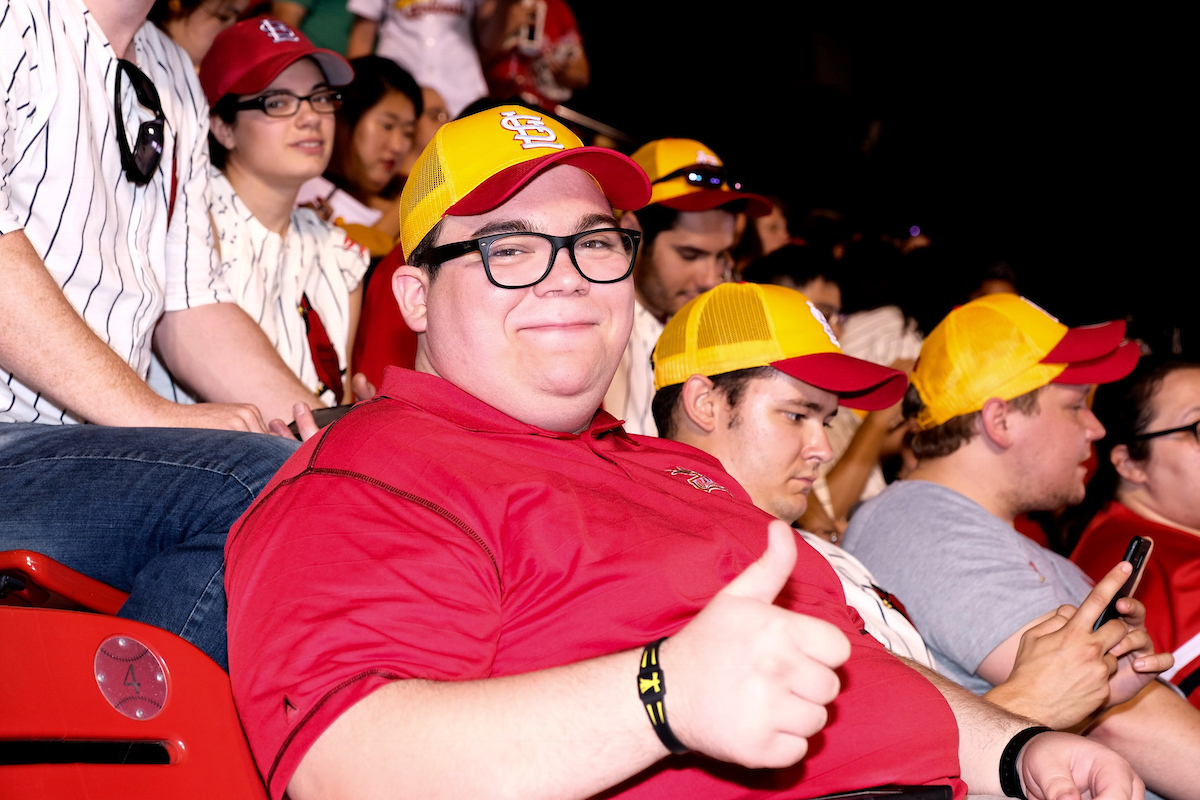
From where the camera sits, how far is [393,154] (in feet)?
11.5

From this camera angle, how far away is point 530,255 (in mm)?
1401

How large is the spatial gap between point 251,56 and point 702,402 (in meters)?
1.41

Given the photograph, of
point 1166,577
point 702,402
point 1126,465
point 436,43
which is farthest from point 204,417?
point 436,43

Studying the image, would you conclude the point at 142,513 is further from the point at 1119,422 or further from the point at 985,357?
the point at 1119,422

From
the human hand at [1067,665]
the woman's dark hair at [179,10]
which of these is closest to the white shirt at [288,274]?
the woman's dark hair at [179,10]

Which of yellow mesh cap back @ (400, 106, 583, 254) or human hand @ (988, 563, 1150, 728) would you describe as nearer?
yellow mesh cap back @ (400, 106, 583, 254)

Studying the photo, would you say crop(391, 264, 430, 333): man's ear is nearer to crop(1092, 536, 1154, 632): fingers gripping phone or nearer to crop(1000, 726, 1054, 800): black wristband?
crop(1000, 726, 1054, 800): black wristband

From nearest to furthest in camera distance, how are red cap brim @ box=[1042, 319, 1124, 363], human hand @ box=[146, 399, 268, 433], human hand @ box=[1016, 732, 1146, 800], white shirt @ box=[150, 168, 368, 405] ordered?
human hand @ box=[1016, 732, 1146, 800]
human hand @ box=[146, 399, 268, 433]
white shirt @ box=[150, 168, 368, 405]
red cap brim @ box=[1042, 319, 1124, 363]

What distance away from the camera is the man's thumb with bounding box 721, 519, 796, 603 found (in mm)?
970

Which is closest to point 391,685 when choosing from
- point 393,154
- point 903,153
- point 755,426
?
point 755,426

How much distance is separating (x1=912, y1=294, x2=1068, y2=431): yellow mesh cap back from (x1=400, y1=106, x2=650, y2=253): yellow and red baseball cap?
4.64ft

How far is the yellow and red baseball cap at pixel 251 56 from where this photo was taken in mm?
2492

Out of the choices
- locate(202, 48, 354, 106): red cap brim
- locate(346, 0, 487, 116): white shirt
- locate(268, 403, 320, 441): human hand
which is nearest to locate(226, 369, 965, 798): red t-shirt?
locate(268, 403, 320, 441): human hand

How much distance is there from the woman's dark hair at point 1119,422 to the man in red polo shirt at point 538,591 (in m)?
1.64
